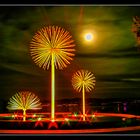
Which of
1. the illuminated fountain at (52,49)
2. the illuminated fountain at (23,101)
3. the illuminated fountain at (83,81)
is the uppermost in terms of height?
the illuminated fountain at (52,49)

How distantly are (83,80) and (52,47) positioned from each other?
2.29ft

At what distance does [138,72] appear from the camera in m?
7.83

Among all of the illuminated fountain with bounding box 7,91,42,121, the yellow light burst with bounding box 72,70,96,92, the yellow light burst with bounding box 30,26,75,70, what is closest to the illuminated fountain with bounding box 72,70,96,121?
the yellow light burst with bounding box 72,70,96,92

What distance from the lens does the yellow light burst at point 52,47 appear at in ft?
25.8

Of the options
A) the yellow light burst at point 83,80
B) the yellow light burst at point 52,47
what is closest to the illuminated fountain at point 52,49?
the yellow light burst at point 52,47

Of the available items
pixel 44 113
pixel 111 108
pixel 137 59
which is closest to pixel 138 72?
pixel 137 59

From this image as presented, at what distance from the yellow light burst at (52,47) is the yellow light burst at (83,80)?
25 centimetres

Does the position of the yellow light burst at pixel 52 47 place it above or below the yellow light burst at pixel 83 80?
above

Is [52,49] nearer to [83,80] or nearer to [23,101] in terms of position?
[83,80]

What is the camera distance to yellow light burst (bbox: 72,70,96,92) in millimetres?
7859

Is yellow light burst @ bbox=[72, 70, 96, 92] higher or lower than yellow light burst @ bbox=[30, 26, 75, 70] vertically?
lower

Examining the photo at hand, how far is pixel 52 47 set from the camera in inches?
312

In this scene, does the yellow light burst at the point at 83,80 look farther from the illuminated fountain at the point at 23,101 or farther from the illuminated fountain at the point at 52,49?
the illuminated fountain at the point at 23,101

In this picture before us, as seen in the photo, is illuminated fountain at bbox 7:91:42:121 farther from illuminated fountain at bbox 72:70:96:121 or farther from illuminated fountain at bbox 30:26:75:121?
illuminated fountain at bbox 72:70:96:121
